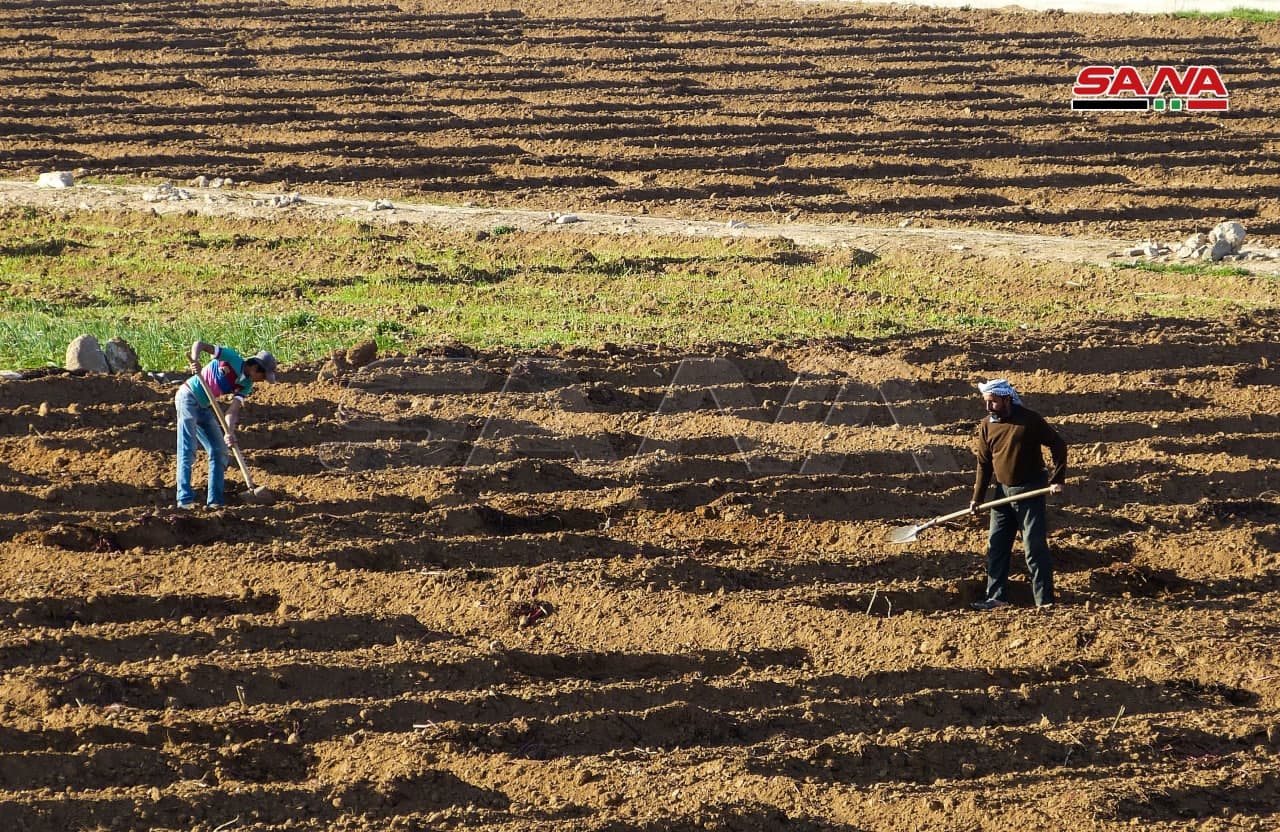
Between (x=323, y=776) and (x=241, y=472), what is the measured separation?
13.0 ft

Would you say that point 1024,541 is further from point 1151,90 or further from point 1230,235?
point 1151,90

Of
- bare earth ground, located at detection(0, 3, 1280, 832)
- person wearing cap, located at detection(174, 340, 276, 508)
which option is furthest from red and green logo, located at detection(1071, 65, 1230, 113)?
person wearing cap, located at detection(174, 340, 276, 508)

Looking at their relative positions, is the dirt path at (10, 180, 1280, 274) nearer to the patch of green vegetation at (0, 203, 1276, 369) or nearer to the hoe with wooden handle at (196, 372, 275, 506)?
the patch of green vegetation at (0, 203, 1276, 369)

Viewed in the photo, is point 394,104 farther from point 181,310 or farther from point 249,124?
point 181,310

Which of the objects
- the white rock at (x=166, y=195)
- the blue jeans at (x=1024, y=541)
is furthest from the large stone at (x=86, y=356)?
the blue jeans at (x=1024, y=541)

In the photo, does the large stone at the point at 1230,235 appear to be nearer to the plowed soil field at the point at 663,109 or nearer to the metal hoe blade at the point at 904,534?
the plowed soil field at the point at 663,109

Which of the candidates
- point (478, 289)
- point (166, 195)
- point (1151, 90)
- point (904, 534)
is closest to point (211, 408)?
point (904, 534)

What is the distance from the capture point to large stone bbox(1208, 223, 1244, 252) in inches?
649

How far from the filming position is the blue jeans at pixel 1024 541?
8.11m

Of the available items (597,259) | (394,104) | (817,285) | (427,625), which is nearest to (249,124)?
(394,104)

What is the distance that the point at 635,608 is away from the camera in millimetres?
8055

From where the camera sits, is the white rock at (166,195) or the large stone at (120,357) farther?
the white rock at (166,195)

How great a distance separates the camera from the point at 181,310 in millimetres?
14234

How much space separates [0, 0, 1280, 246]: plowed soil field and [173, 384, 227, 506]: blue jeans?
1006cm
